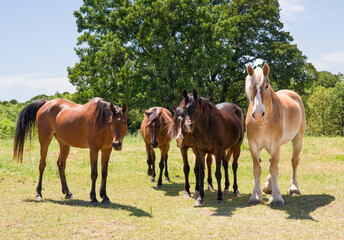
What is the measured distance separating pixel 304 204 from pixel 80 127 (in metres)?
5.40

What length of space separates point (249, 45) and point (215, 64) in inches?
313

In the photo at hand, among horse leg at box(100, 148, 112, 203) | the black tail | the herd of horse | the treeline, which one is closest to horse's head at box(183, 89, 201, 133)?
the herd of horse

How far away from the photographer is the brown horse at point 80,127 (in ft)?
22.8

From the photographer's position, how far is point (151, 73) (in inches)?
1033

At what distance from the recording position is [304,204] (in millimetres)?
7172

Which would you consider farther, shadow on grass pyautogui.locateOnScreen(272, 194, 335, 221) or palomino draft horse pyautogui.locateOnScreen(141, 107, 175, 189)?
palomino draft horse pyautogui.locateOnScreen(141, 107, 175, 189)

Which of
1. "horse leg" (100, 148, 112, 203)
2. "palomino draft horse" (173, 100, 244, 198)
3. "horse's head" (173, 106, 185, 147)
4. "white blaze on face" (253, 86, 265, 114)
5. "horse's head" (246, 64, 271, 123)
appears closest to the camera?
"white blaze on face" (253, 86, 265, 114)

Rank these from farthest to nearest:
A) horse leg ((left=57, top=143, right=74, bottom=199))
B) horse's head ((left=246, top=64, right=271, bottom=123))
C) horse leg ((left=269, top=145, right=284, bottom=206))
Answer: horse leg ((left=57, top=143, right=74, bottom=199)) < horse leg ((left=269, top=145, right=284, bottom=206)) < horse's head ((left=246, top=64, right=271, bottom=123))

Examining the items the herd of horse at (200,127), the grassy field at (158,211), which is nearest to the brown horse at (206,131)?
the herd of horse at (200,127)

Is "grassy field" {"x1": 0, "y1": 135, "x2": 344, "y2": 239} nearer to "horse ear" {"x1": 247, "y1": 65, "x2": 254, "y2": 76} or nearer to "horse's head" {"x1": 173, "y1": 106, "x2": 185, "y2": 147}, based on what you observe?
"horse's head" {"x1": 173, "y1": 106, "x2": 185, "y2": 147}

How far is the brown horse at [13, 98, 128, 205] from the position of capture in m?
6.94

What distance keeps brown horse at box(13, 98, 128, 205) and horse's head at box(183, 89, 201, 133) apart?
1310mm

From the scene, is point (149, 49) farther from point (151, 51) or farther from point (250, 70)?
Result: point (250, 70)

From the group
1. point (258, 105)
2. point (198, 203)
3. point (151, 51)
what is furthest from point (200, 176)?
point (151, 51)
